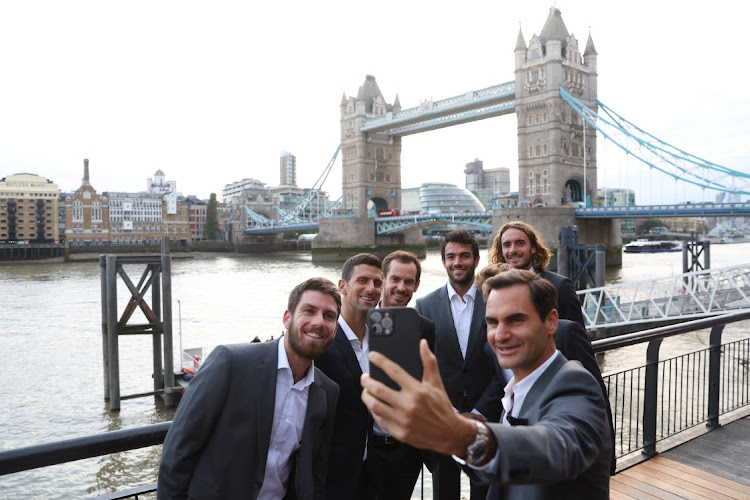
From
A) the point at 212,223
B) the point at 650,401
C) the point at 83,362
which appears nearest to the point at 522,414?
the point at 650,401

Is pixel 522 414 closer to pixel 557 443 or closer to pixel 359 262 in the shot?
pixel 557 443

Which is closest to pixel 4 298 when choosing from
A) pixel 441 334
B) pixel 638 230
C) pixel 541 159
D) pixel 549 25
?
pixel 441 334

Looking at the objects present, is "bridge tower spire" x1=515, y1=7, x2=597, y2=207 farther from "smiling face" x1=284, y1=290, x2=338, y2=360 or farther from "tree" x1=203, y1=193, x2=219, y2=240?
"smiling face" x1=284, y1=290, x2=338, y2=360

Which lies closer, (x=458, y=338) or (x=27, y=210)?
(x=458, y=338)

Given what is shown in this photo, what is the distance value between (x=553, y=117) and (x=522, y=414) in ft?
127

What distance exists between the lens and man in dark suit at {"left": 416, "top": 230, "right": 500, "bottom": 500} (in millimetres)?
2500

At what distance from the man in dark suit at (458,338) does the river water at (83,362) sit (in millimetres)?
2843

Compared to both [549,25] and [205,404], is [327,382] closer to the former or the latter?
[205,404]

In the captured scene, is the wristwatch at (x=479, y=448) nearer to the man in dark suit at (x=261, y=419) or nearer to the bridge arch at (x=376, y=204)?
the man in dark suit at (x=261, y=419)

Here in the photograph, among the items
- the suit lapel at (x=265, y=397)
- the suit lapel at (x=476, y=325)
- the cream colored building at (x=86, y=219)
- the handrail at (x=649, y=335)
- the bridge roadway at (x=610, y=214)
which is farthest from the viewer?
the cream colored building at (x=86, y=219)

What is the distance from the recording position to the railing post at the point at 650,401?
3.35 meters

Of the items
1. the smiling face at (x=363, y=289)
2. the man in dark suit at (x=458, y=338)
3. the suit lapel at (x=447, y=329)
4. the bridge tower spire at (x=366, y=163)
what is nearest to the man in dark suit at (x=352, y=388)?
the smiling face at (x=363, y=289)

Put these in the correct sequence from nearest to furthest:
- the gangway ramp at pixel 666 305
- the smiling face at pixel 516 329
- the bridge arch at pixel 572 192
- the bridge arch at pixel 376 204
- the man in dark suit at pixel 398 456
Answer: the smiling face at pixel 516 329 → the man in dark suit at pixel 398 456 → the gangway ramp at pixel 666 305 → the bridge arch at pixel 572 192 → the bridge arch at pixel 376 204

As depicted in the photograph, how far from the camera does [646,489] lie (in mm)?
2975
